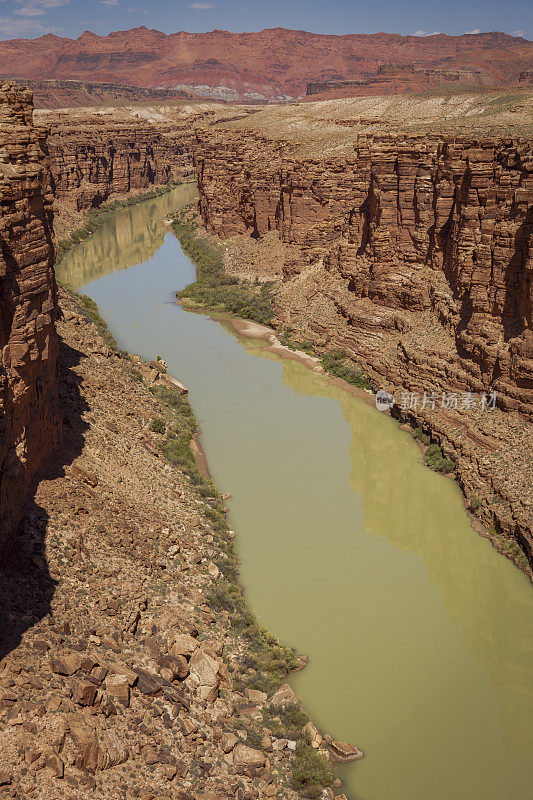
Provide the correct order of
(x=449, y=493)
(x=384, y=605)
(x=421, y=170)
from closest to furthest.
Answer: (x=384, y=605), (x=449, y=493), (x=421, y=170)

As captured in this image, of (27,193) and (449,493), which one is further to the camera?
(449,493)

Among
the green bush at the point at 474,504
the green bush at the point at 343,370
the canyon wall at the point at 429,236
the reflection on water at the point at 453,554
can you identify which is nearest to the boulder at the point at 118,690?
the reflection on water at the point at 453,554

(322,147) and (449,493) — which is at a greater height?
(322,147)

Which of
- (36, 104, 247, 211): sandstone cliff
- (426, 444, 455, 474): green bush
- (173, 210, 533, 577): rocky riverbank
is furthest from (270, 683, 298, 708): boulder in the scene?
(36, 104, 247, 211): sandstone cliff

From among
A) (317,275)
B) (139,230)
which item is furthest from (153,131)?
(317,275)

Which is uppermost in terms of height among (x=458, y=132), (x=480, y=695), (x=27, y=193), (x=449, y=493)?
(x=458, y=132)

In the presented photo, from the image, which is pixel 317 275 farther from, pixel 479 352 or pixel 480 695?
pixel 480 695

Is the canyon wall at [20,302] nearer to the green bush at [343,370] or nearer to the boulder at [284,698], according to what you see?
the boulder at [284,698]
